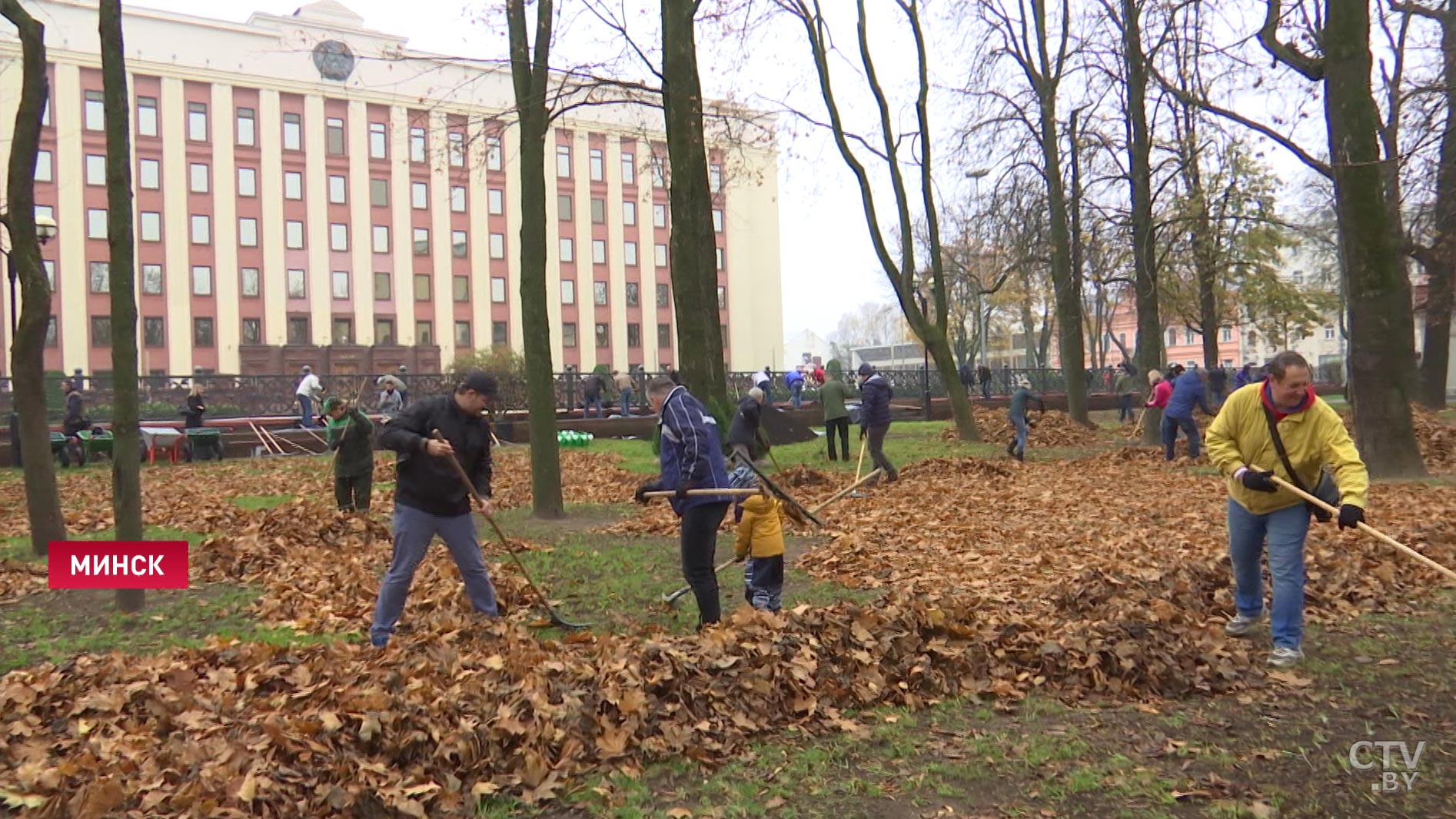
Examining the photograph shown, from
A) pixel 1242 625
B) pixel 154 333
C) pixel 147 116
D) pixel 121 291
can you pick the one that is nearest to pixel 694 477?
pixel 1242 625

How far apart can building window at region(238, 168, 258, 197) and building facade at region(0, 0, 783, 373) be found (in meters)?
0.12

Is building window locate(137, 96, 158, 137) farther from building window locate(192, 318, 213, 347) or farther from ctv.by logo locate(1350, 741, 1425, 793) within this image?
ctv.by logo locate(1350, 741, 1425, 793)

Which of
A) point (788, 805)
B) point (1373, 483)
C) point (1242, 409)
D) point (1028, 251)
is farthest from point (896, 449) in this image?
point (788, 805)

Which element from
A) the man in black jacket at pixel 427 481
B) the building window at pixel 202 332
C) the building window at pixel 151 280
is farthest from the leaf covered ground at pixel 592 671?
the building window at pixel 202 332

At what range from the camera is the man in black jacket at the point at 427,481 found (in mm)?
6422

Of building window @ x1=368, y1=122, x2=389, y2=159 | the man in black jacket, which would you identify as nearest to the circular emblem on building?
building window @ x1=368, y1=122, x2=389, y2=159

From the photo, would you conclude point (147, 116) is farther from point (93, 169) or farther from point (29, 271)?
point (29, 271)

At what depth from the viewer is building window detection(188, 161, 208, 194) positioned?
50.8 metres

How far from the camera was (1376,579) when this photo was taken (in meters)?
7.62

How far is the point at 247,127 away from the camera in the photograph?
52.1 meters

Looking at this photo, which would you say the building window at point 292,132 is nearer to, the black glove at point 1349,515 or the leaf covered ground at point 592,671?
the leaf covered ground at point 592,671

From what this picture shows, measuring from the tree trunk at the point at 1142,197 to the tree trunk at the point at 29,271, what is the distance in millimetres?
16635

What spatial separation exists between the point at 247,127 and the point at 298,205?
4.17 meters

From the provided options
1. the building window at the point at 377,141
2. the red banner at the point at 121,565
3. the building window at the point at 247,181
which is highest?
the building window at the point at 377,141
